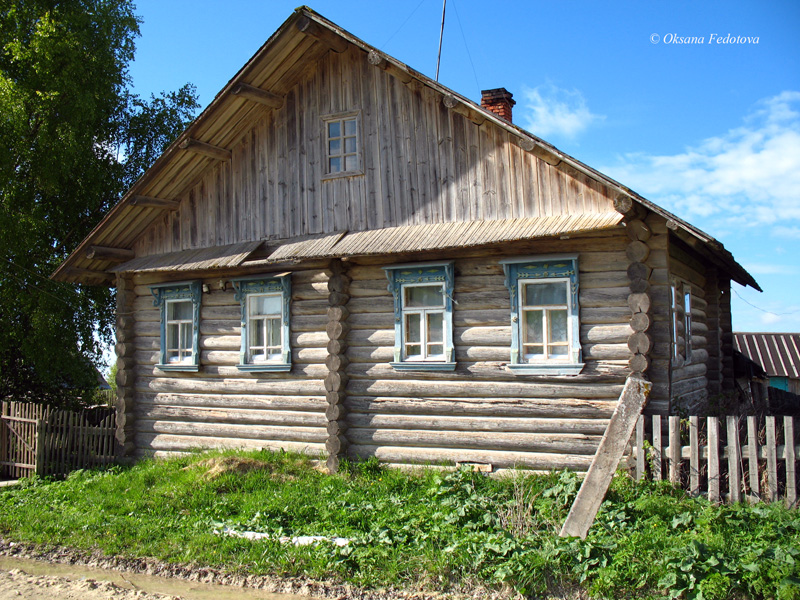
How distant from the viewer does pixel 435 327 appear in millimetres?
10688

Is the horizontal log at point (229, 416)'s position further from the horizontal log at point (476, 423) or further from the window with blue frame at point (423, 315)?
the window with blue frame at point (423, 315)

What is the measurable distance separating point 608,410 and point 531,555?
11.0 ft

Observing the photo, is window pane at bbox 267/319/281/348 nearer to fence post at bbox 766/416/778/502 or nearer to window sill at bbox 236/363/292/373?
window sill at bbox 236/363/292/373

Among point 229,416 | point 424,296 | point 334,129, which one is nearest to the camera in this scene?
point 424,296

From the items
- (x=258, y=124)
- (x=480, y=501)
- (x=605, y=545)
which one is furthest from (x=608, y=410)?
(x=258, y=124)

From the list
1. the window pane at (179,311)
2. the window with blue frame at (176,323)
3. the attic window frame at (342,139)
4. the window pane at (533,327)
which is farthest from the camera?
the window pane at (179,311)

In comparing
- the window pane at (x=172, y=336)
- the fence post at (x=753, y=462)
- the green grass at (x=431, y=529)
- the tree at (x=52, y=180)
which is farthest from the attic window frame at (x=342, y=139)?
the tree at (x=52, y=180)

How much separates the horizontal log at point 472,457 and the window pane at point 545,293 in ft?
7.32

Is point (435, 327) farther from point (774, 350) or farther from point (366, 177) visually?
point (774, 350)

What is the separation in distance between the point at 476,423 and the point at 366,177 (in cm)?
453

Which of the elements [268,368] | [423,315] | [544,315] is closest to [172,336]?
[268,368]

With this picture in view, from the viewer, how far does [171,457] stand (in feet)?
42.1

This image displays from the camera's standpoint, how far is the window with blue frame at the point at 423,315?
410 inches

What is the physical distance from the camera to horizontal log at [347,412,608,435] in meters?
9.52
